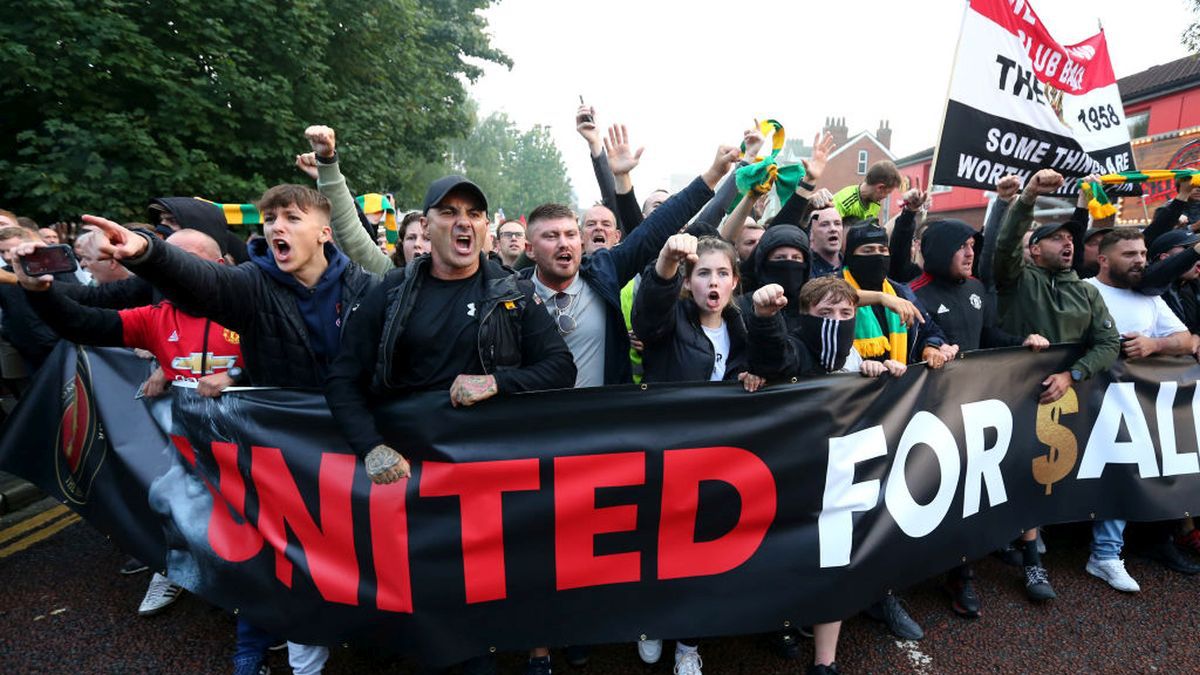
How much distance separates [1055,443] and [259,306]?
14.0 ft

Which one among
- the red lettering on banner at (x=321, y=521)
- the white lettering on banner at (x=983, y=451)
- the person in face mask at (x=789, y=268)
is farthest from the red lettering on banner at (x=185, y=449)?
the white lettering on banner at (x=983, y=451)

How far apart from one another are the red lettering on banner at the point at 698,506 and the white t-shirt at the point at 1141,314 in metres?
2.97

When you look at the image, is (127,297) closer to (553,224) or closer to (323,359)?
(323,359)

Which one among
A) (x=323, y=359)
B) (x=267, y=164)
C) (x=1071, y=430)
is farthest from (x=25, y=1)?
(x=1071, y=430)

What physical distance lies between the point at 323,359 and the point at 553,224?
1.26m

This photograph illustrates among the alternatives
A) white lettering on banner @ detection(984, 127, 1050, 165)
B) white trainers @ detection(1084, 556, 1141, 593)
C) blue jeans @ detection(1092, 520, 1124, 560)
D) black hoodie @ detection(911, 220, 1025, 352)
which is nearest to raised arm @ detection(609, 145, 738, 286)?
black hoodie @ detection(911, 220, 1025, 352)

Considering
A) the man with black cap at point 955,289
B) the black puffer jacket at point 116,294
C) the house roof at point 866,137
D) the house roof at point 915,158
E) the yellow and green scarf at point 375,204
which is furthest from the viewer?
the house roof at point 866,137

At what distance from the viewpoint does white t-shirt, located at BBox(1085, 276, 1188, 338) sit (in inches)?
161

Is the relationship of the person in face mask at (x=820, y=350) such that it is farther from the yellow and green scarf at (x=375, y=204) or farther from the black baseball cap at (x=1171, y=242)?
the yellow and green scarf at (x=375, y=204)

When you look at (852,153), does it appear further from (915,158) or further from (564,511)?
(564,511)

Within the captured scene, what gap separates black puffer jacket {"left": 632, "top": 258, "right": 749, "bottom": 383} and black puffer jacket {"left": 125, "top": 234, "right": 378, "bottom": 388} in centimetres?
125

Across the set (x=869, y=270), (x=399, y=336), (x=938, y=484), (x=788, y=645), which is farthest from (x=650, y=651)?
(x=869, y=270)

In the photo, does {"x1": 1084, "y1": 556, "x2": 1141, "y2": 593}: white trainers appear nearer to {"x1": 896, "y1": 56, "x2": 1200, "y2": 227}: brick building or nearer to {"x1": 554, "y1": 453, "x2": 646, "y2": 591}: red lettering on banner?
{"x1": 554, "y1": 453, "x2": 646, "y2": 591}: red lettering on banner

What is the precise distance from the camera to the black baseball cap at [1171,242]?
433 centimetres
